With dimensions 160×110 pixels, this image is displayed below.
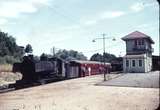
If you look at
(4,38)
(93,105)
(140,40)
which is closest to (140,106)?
(93,105)

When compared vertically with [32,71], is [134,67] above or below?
above

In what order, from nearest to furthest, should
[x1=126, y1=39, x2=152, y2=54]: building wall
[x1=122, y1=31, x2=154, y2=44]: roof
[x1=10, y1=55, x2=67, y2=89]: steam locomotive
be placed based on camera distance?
1. [x1=10, y1=55, x2=67, y2=89]: steam locomotive
2. [x1=126, y1=39, x2=152, y2=54]: building wall
3. [x1=122, y1=31, x2=154, y2=44]: roof

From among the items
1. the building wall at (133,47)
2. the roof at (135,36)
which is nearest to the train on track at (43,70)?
the building wall at (133,47)

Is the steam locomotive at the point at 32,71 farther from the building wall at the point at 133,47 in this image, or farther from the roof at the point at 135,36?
the roof at the point at 135,36

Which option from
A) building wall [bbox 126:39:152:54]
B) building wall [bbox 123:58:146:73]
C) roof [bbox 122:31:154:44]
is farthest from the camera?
roof [bbox 122:31:154:44]

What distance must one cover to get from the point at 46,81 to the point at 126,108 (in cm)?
1785

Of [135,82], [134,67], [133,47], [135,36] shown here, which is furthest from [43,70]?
[135,36]

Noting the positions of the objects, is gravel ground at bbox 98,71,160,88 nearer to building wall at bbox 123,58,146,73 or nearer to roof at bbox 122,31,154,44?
building wall at bbox 123,58,146,73

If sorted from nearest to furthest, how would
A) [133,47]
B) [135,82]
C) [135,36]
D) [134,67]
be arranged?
[135,82], [134,67], [133,47], [135,36]

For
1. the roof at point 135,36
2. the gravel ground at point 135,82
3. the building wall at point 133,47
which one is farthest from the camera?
the roof at point 135,36

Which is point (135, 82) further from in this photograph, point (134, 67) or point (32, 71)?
point (134, 67)

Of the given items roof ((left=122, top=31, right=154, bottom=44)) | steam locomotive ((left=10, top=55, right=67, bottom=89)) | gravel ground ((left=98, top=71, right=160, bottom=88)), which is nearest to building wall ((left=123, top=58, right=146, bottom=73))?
roof ((left=122, top=31, right=154, bottom=44))

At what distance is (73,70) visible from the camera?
39.3m

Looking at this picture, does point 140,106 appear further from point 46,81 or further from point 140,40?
point 140,40
